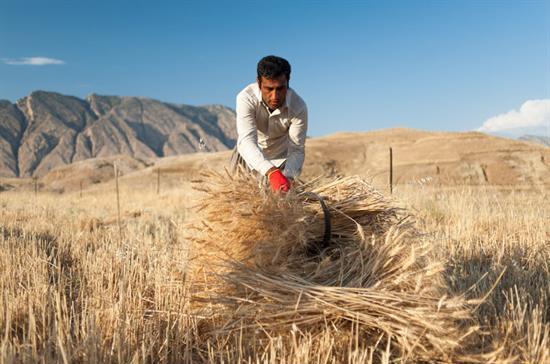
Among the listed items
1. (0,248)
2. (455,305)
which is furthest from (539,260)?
(0,248)

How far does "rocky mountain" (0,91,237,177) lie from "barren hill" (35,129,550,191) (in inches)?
3515

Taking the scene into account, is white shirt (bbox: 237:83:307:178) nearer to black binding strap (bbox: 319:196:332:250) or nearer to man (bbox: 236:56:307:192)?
man (bbox: 236:56:307:192)

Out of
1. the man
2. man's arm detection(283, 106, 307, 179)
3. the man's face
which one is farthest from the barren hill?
the man's face

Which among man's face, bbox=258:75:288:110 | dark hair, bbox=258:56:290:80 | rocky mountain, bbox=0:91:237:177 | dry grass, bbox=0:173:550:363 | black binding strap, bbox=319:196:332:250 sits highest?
rocky mountain, bbox=0:91:237:177

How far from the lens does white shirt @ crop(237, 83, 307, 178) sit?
144 inches

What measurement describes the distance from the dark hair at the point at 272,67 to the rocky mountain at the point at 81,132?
4566 inches

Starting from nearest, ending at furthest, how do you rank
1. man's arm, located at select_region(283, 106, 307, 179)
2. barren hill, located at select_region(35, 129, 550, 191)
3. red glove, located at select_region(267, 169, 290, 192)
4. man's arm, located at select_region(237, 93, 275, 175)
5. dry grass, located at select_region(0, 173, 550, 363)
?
dry grass, located at select_region(0, 173, 550, 363), red glove, located at select_region(267, 169, 290, 192), man's arm, located at select_region(237, 93, 275, 175), man's arm, located at select_region(283, 106, 307, 179), barren hill, located at select_region(35, 129, 550, 191)

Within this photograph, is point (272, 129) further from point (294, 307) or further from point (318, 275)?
point (294, 307)

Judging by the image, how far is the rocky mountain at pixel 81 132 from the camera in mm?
135500

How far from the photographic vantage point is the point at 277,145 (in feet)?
15.4

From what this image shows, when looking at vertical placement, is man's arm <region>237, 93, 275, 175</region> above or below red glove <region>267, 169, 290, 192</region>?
above

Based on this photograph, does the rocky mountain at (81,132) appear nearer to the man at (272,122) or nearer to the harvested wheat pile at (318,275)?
the man at (272,122)

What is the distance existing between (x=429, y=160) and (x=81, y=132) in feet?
487

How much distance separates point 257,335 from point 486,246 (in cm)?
334
